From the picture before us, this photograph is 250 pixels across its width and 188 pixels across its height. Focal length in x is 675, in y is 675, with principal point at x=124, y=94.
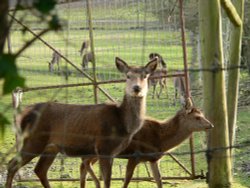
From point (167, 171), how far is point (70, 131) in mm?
2813

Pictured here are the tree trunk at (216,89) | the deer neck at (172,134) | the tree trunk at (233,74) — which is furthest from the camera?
the deer neck at (172,134)

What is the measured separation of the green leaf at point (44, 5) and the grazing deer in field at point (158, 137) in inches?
248

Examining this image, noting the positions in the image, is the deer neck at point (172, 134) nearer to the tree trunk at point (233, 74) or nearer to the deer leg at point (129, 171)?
the deer leg at point (129, 171)

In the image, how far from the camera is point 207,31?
612 centimetres

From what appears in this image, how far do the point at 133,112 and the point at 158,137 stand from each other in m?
0.77

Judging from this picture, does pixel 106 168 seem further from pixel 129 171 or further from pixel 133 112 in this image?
pixel 133 112

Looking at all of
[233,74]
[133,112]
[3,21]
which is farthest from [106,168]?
[3,21]

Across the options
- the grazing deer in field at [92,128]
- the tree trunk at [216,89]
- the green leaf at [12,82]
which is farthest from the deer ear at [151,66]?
the green leaf at [12,82]

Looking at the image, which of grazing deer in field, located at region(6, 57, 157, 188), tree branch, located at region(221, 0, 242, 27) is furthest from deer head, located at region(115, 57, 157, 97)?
tree branch, located at region(221, 0, 242, 27)

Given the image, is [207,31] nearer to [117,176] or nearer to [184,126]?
[184,126]

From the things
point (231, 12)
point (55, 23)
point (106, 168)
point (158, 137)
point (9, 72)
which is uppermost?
point (231, 12)

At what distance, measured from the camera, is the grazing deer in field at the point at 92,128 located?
7664 millimetres

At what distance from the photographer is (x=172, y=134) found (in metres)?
8.73

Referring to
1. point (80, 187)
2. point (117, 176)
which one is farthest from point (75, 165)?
point (80, 187)
